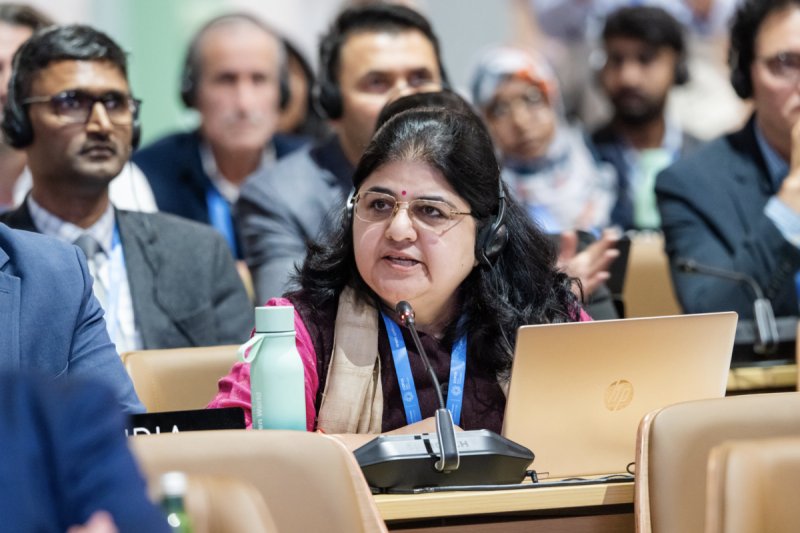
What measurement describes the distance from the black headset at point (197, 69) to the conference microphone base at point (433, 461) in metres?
2.69

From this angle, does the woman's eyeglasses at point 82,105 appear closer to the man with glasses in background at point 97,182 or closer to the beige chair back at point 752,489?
the man with glasses in background at point 97,182

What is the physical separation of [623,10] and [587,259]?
2.16m

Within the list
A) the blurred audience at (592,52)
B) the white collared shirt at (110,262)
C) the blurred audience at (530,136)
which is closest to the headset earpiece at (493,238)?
the white collared shirt at (110,262)

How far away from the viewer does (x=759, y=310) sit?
2875 mm

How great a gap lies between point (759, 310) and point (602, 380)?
1.17 metres

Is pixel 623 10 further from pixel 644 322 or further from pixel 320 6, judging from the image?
pixel 644 322

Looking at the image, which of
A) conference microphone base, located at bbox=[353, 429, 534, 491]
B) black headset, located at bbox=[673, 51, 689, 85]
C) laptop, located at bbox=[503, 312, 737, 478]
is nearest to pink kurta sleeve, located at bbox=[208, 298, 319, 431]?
conference microphone base, located at bbox=[353, 429, 534, 491]

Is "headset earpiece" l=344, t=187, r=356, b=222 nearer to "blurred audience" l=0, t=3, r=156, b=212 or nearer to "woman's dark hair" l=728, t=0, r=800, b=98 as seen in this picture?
"blurred audience" l=0, t=3, r=156, b=212

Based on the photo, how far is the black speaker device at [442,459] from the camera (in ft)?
5.57

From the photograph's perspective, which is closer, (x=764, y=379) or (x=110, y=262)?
(x=764, y=379)

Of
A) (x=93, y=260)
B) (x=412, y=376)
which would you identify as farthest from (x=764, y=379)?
(x=93, y=260)

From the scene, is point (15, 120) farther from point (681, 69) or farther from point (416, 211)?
point (681, 69)

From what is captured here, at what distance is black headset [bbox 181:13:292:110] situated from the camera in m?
4.22

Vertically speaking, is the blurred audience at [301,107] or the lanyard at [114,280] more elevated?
the blurred audience at [301,107]
